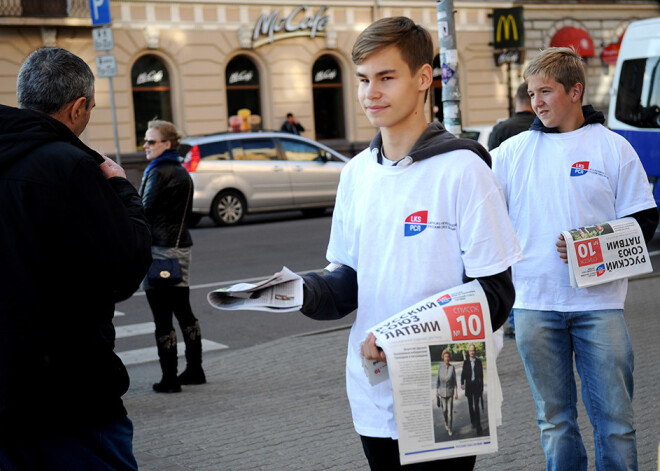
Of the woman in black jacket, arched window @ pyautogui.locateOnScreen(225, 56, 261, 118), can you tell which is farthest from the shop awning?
the woman in black jacket

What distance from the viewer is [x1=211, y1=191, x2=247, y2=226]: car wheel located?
699 inches

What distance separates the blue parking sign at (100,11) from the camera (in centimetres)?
1952

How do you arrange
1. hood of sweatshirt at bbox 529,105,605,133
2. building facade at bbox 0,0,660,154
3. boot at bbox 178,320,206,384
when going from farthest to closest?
building facade at bbox 0,0,660,154, boot at bbox 178,320,206,384, hood of sweatshirt at bbox 529,105,605,133

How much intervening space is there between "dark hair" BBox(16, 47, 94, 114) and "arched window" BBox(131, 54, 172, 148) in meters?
22.9

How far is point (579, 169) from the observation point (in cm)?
369

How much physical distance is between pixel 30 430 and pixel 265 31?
24.9 m

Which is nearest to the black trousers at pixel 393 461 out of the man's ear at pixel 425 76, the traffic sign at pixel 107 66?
the man's ear at pixel 425 76

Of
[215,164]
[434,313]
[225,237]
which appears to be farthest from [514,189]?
[215,164]

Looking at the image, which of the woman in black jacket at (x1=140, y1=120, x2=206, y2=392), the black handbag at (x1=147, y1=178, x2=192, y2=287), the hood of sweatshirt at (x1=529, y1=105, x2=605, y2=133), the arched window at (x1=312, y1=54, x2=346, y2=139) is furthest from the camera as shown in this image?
the arched window at (x1=312, y1=54, x2=346, y2=139)

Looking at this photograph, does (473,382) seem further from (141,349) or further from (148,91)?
(148,91)

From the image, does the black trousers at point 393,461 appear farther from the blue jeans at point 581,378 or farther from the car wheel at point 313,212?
the car wheel at point 313,212

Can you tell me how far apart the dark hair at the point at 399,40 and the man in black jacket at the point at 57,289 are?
810mm

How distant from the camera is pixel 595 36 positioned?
108 ft

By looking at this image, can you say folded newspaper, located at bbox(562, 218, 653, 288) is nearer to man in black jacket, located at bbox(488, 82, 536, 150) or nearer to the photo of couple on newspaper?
the photo of couple on newspaper
